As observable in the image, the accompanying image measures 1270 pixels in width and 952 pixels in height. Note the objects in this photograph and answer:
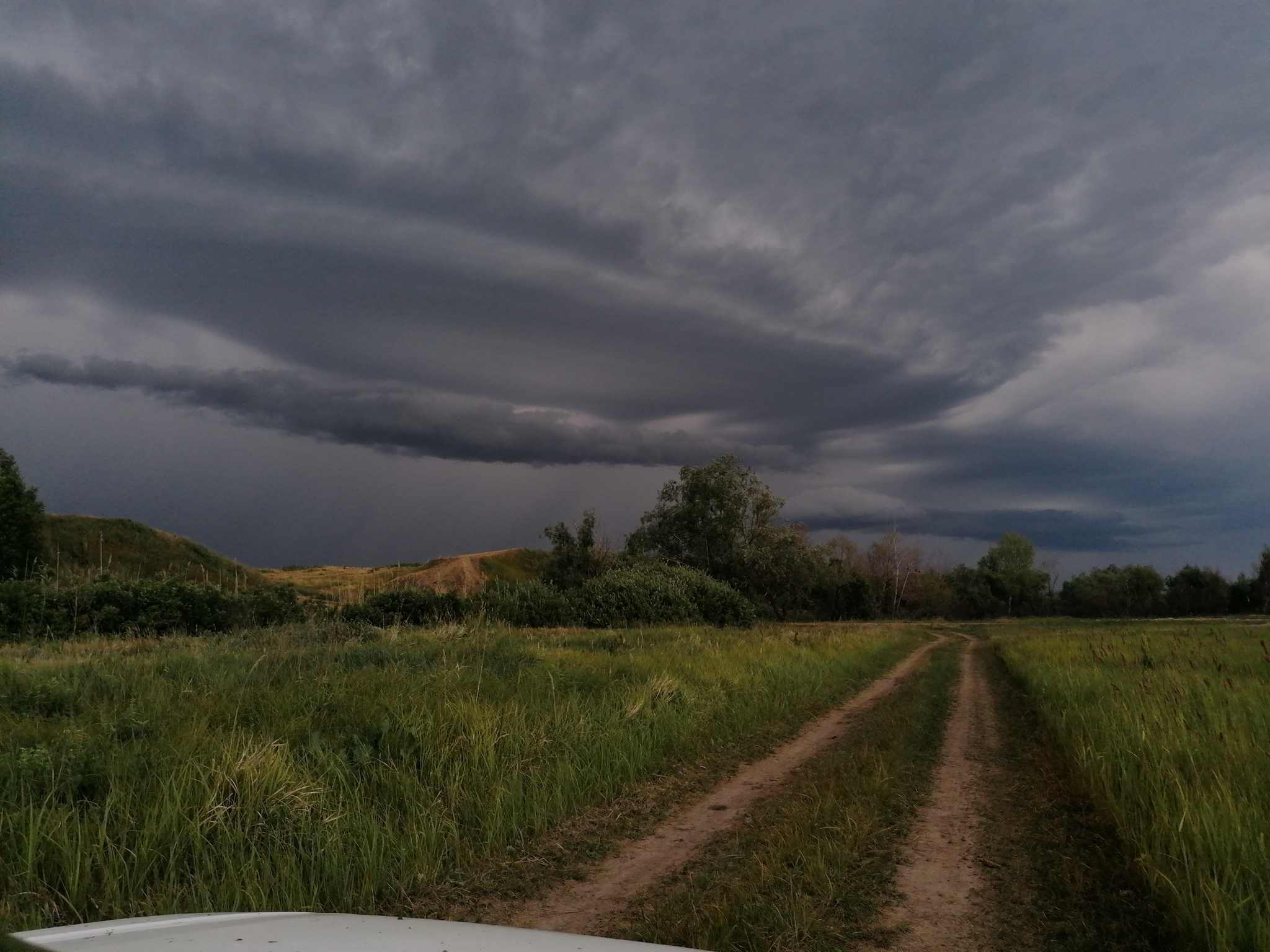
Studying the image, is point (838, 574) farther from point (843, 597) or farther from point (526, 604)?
point (526, 604)

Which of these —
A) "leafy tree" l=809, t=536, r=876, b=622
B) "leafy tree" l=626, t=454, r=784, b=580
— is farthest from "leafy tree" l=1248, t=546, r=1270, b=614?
"leafy tree" l=626, t=454, r=784, b=580

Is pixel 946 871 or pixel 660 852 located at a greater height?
pixel 946 871

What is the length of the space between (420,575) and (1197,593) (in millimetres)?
84472

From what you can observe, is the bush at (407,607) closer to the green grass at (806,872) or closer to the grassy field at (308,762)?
the grassy field at (308,762)

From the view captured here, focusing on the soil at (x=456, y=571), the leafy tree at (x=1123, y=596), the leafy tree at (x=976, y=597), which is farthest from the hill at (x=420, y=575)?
the leafy tree at (x=1123, y=596)

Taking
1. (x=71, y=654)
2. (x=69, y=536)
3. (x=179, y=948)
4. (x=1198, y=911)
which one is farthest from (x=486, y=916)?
(x=69, y=536)

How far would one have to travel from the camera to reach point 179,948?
2.06 meters

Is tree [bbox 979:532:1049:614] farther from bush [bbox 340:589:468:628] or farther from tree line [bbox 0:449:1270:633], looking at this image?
bush [bbox 340:589:468:628]

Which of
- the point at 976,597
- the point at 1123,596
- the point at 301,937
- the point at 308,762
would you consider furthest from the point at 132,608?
the point at 1123,596

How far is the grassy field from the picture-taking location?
178 inches

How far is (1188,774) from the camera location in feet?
19.4

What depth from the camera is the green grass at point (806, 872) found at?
13.9 feet

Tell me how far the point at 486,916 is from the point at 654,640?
42.8 feet

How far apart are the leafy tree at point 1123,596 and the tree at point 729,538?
168 ft
